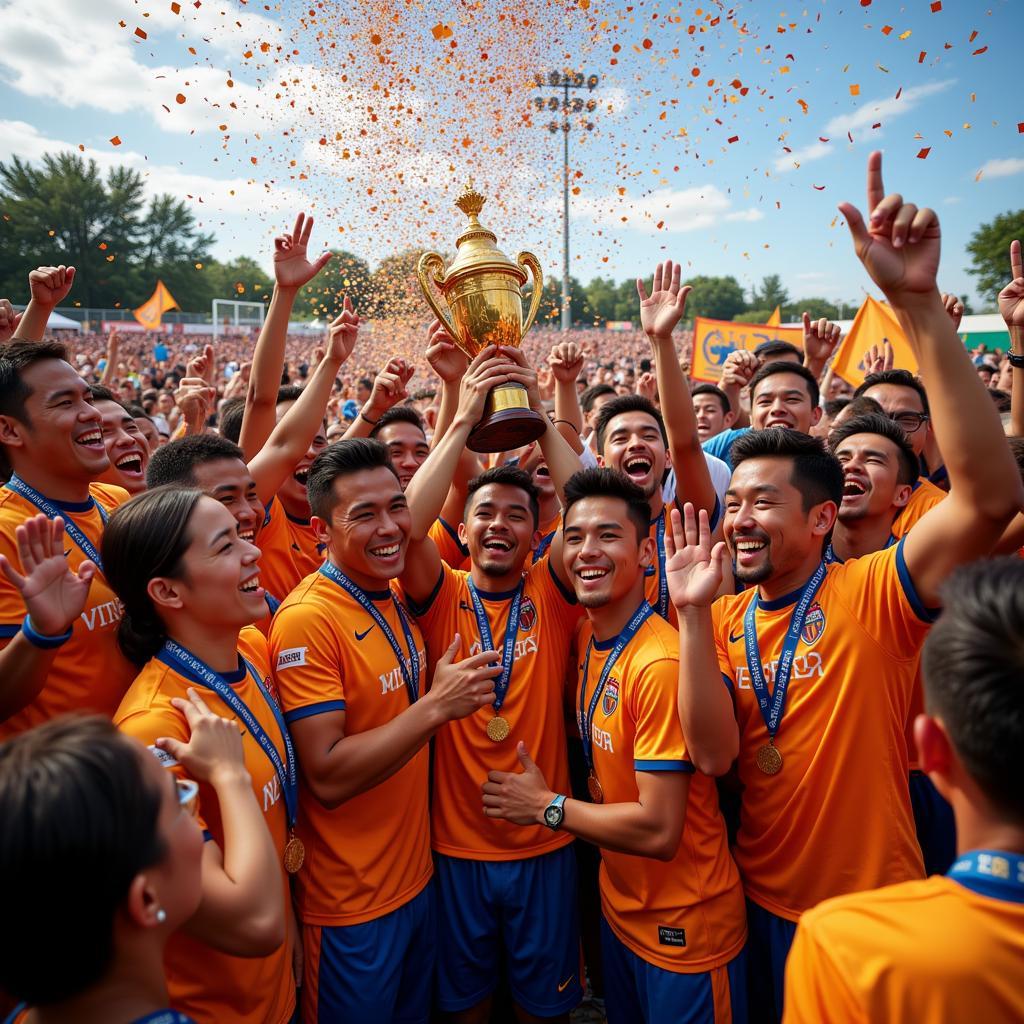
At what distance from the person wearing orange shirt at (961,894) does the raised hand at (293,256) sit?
3.67 meters

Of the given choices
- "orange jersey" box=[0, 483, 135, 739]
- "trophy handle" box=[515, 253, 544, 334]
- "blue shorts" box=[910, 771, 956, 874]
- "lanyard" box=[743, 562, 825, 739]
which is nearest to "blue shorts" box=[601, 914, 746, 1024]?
"lanyard" box=[743, 562, 825, 739]

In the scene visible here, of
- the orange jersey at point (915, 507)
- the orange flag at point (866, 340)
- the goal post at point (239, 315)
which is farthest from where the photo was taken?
the goal post at point (239, 315)

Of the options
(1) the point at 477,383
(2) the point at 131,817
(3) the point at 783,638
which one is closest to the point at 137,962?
(2) the point at 131,817

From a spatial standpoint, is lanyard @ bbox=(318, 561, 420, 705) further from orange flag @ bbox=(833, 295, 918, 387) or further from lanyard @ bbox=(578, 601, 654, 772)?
orange flag @ bbox=(833, 295, 918, 387)

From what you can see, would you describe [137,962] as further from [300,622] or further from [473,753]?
[473,753]

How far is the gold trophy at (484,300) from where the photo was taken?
330 cm

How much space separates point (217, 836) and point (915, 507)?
12.3ft

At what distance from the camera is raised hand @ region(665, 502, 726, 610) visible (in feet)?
Result: 7.68

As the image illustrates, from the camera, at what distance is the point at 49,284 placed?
12.7ft

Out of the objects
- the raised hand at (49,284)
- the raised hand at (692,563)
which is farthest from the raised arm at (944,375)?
the raised hand at (49,284)

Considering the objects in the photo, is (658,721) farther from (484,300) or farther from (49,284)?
(49,284)

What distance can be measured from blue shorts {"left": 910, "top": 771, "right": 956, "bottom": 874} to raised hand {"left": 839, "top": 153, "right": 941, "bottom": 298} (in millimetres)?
2371

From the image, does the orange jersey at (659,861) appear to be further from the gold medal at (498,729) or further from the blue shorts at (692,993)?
the gold medal at (498,729)

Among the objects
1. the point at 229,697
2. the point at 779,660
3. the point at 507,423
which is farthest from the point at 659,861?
the point at 507,423
